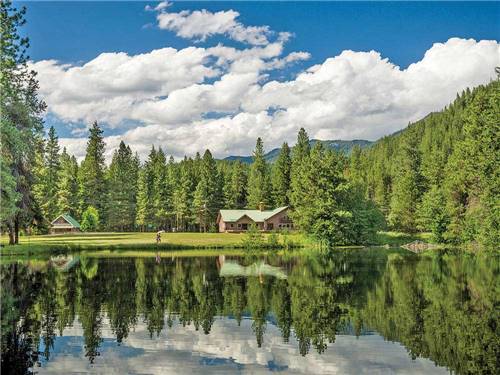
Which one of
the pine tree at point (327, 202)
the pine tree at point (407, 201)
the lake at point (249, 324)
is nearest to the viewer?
the lake at point (249, 324)

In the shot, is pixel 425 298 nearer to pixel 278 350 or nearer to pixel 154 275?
pixel 278 350

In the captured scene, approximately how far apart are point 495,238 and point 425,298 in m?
33.0

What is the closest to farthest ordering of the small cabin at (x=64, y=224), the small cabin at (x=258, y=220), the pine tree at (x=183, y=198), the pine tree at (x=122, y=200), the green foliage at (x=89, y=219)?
the small cabin at (x=64, y=224) → the green foliage at (x=89, y=219) → the small cabin at (x=258, y=220) → the pine tree at (x=122, y=200) → the pine tree at (x=183, y=198)

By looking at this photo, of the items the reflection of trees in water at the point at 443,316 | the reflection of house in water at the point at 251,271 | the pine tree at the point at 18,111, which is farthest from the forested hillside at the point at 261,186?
the reflection of trees in water at the point at 443,316

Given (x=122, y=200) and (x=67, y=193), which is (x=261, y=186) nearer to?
(x=122, y=200)

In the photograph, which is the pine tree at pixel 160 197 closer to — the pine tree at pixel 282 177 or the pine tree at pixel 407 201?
the pine tree at pixel 282 177

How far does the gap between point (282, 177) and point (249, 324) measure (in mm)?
90893

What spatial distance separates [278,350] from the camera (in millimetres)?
16422

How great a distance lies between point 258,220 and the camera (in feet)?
347

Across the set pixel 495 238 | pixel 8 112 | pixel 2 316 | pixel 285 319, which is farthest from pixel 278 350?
pixel 495 238

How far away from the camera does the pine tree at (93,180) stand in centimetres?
10900

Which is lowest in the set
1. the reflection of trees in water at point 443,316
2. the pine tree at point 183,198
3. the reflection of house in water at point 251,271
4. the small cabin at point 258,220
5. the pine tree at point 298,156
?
the reflection of house in water at point 251,271

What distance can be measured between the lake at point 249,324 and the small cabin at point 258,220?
69.7m

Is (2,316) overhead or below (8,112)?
below
